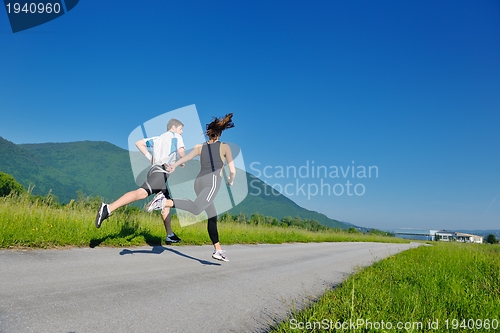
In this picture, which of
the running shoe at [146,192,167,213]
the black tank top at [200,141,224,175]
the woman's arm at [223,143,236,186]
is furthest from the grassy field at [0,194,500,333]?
the black tank top at [200,141,224,175]

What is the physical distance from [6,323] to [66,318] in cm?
39

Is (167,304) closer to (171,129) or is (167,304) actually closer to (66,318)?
(66,318)

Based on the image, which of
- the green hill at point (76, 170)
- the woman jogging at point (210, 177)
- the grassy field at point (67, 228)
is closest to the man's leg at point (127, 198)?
the woman jogging at point (210, 177)

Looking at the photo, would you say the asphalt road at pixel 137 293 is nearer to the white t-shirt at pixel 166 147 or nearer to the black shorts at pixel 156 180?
the black shorts at pixel 156 180

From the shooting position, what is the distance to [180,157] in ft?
20.7

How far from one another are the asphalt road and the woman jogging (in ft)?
2.75

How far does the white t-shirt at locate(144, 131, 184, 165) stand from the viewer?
20.6 feet

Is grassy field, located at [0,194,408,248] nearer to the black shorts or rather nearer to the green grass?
the black shorts

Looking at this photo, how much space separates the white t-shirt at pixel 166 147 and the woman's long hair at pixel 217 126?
0.66m

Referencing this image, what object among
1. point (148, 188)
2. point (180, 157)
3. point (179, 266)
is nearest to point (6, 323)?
point (179, 266)

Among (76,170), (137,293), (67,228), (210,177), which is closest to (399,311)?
(137,293)

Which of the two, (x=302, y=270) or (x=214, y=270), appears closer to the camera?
(x=214, y=270)

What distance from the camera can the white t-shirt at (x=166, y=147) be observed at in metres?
6.27

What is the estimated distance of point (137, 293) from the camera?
354cm
